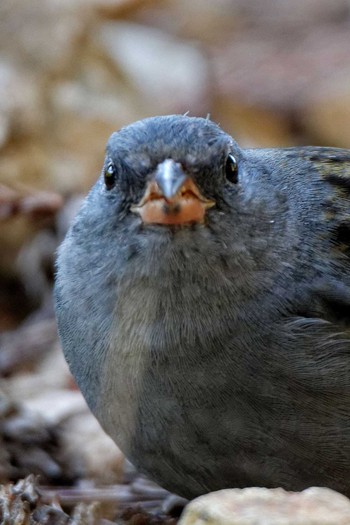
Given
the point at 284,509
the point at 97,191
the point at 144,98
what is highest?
the point at 144,98

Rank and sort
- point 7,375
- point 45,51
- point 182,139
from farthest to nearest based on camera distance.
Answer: point 45,51 < point 7,375 < point 182,139

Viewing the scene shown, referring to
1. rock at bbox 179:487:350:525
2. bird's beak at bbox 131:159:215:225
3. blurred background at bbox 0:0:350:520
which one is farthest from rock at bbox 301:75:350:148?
rock at bbox 179:487:350:525

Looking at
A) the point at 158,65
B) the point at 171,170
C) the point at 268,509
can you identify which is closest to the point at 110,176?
the point at 171,170

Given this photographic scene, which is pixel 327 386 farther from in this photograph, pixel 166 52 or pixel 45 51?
pixel 166 52

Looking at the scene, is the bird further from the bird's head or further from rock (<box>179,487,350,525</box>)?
rock (<box>179,487,350,525</box>)

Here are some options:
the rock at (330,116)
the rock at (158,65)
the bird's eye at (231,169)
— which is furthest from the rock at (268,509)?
the rock at (330,116)

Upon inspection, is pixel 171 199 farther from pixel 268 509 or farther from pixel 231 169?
pixel 268 509

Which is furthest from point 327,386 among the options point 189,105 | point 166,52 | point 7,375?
point 166,52
